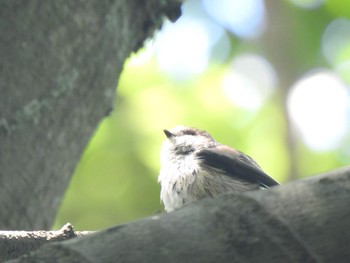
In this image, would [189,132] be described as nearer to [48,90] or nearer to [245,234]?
[48,90]

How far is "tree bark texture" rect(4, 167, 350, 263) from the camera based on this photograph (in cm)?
169

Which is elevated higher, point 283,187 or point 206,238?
point 283,187

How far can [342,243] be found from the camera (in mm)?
1688

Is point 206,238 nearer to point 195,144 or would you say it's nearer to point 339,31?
point 195,144

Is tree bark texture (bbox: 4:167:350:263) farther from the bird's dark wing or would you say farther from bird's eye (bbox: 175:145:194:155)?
bird's eye (bbox: 175:145:194:155)

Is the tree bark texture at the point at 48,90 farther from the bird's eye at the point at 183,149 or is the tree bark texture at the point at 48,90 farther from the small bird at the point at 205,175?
the bird's eye at the point at 183,149

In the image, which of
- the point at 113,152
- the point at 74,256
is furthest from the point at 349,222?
the point at 113,152

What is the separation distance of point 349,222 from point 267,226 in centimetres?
19

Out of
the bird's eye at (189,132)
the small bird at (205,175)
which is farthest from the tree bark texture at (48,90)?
the bird's eye at (189,132)

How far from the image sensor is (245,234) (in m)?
1.72

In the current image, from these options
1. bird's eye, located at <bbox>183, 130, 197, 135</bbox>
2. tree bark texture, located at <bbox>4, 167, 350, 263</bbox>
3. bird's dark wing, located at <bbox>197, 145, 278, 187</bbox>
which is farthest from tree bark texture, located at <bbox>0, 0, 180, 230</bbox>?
tree bark texture, located at <bbox>4, 167, 350, 263</bbox>

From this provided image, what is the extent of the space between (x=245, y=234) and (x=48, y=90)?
2.31 metres

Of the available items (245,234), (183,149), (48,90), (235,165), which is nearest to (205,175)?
(235,165)

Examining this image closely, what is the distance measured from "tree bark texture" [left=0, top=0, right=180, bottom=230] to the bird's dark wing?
792 millimetres
